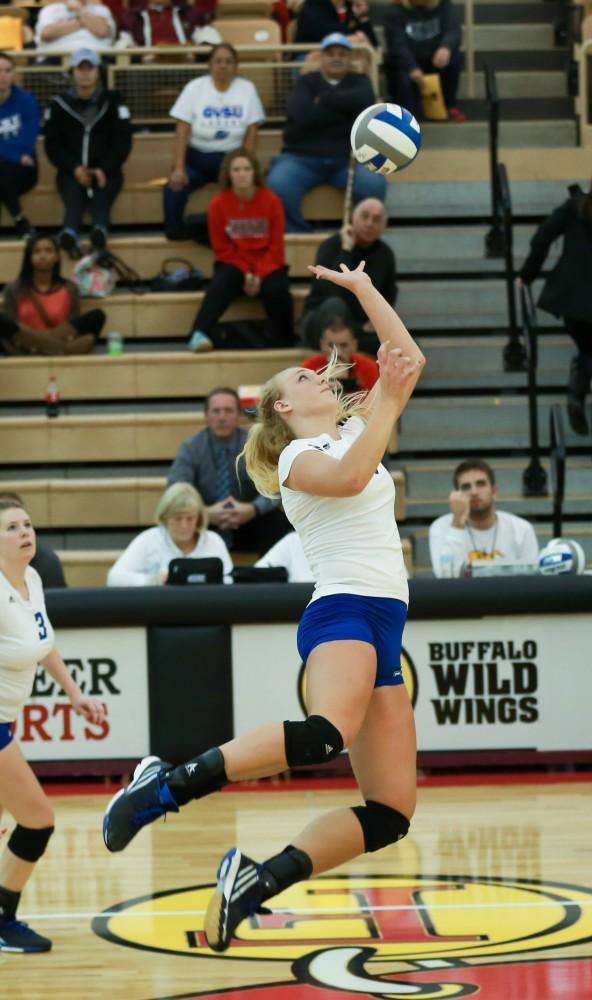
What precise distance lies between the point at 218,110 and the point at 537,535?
14.0 feet

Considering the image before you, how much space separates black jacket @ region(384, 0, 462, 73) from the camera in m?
13.9

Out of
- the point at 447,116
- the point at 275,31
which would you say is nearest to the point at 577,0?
the point at 447,116

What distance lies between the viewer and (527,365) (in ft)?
40.4

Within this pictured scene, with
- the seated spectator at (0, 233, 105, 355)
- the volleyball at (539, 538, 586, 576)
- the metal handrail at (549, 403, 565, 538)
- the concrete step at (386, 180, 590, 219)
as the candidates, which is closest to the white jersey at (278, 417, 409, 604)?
the volleyball at (539, 538, 586, 576)

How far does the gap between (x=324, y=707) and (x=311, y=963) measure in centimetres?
138

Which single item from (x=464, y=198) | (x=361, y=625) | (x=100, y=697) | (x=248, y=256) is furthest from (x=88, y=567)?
(x=361, y=625)

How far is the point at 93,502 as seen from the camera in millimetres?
11867

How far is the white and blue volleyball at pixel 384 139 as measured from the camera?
6070 mm

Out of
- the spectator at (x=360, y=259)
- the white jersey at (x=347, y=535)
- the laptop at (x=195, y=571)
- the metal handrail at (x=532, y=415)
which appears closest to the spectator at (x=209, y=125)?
the spectator at (x=360, y=259)

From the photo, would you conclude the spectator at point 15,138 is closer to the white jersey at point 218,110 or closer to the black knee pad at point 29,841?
the white jersey at point 218,110

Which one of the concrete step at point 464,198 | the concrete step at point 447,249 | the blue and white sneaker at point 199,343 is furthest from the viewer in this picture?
the concrete step at point 464,198

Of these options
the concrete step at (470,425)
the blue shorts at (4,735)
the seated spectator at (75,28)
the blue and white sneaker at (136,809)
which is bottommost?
the blue and white sneaker at (136,809)

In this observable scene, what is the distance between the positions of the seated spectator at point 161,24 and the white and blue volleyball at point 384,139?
8.43 m

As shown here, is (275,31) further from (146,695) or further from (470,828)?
(470,828)
